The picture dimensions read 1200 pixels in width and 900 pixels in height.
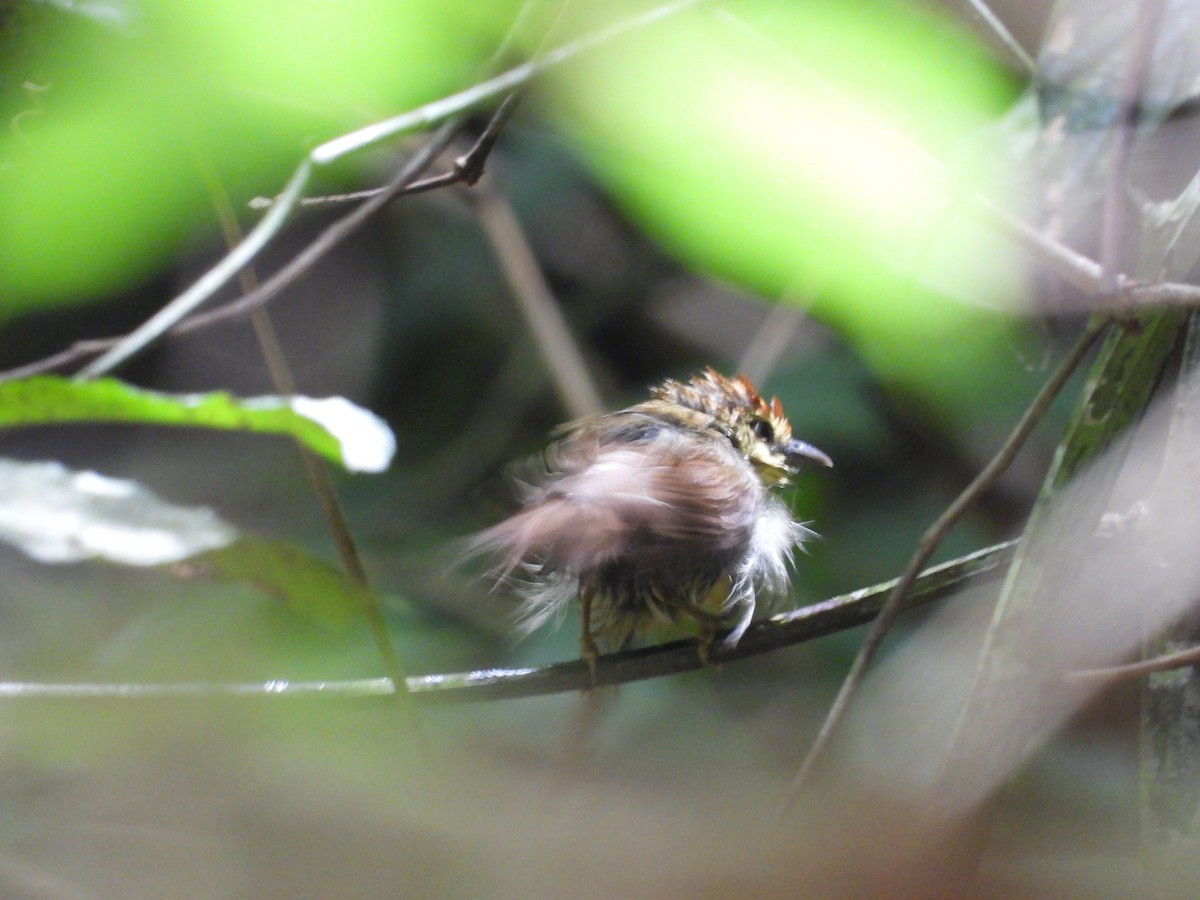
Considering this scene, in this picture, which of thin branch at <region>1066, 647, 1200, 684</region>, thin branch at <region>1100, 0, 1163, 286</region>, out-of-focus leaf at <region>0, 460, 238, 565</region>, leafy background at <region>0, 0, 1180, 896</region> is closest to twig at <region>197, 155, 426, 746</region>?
leafy background at <region>0, 0, 1180, 896</region>

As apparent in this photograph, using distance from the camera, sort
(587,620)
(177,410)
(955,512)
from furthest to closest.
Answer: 1. (587,620)
2. (955,512)
3. (177,410)

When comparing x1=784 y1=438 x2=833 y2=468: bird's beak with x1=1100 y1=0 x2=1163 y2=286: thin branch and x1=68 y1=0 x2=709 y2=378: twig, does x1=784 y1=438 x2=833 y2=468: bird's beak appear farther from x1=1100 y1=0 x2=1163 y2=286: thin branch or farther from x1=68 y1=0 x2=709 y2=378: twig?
x1=68 y1=0 x2=709 y2=378: twig

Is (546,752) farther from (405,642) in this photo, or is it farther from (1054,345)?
(1054,345)

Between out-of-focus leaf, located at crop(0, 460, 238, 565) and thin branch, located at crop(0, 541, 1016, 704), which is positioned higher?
out-of-focus leaf, located at crop(0, 460, 238, 565)

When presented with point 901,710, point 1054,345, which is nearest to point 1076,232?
point 1054,345

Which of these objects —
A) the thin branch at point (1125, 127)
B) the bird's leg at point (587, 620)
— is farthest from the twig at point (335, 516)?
the thin branch at point (1125, 127)

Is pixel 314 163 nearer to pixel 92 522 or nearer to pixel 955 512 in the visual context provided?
pixel 92 522

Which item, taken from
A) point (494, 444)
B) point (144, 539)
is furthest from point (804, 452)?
point (144, 539)
